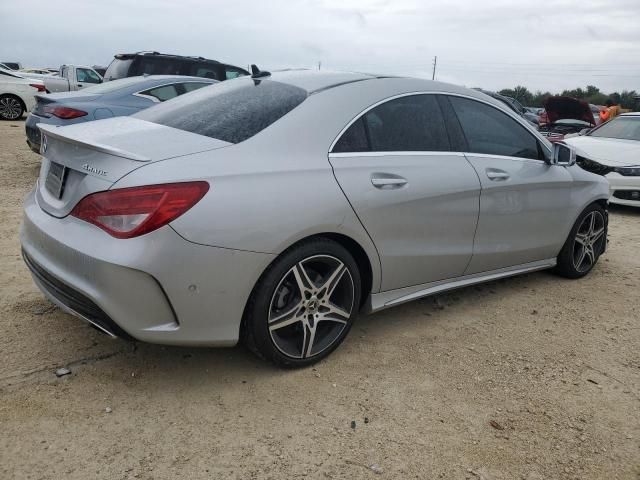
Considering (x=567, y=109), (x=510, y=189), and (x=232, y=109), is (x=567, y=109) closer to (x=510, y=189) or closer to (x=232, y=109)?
(x=510, y=189)

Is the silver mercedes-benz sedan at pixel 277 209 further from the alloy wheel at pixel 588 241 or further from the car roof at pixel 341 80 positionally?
the alloy wheel at pixel 588 241

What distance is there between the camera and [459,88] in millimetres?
3895

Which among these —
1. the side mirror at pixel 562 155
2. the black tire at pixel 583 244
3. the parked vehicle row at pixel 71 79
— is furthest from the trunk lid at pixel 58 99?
the parked vehicle row at pixel 71 79

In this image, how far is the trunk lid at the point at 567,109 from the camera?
1094 cm

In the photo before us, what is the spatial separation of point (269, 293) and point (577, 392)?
171 cm

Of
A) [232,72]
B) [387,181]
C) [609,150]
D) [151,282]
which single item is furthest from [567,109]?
[151,282]

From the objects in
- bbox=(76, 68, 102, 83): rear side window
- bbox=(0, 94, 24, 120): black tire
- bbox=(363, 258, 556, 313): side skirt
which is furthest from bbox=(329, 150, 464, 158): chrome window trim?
bbox=(76, 68, 102, 83): rear side window

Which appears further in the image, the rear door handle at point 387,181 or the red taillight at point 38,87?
the red taillight at point 38,87

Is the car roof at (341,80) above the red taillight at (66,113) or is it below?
above

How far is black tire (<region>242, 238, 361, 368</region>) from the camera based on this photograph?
9.06 ft

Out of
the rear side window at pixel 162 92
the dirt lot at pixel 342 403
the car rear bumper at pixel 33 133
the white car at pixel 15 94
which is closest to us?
the dirt lot at pixel 342 403

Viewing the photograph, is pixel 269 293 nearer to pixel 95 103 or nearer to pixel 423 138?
pixel 423 138

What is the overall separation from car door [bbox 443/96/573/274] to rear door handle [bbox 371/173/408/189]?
27.7 inches

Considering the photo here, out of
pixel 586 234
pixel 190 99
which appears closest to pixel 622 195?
pixel 586 234
